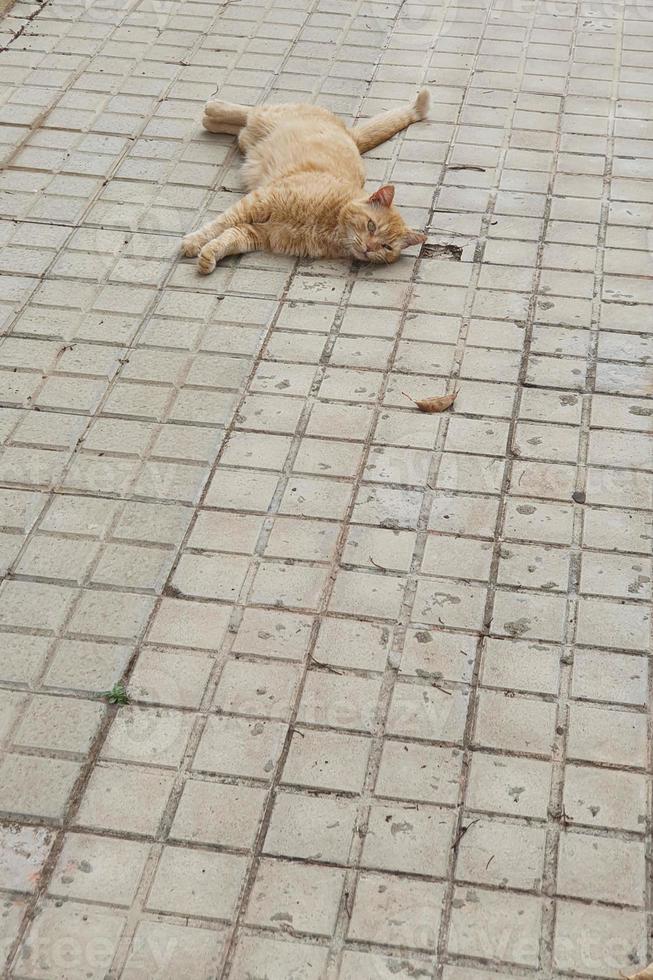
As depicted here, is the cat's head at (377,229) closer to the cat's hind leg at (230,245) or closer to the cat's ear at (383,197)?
the cat's ear at (383,197)

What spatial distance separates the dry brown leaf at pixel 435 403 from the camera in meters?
4.38

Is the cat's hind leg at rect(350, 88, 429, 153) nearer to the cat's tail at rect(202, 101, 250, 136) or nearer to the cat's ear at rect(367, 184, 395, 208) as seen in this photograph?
the cat's tail at rect(202, 101, 250, 136)

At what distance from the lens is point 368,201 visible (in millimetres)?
5152

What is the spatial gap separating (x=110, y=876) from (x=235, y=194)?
148 inches

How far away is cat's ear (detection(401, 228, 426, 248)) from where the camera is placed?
16.7 ft

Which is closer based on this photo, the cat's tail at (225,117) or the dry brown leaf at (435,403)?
the dry brown leaf at (435,403)

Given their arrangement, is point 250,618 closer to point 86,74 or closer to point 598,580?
point 598,580

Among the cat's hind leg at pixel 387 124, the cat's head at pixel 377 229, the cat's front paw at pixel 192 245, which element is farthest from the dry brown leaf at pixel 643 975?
the cat's hind leg at pixel 387 124

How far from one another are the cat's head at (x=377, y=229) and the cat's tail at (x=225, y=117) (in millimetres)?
1253

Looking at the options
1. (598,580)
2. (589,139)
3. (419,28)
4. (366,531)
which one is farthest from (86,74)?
(598,580)

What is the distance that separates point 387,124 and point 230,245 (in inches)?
57.0

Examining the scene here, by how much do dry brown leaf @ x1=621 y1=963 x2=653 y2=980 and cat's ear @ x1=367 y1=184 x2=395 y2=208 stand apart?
3468 mm

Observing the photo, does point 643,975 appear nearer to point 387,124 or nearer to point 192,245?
point 192,245

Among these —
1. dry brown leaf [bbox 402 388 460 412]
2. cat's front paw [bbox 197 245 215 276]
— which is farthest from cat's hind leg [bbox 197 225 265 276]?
dry brown leaf [bbox 402 388 460 412]
